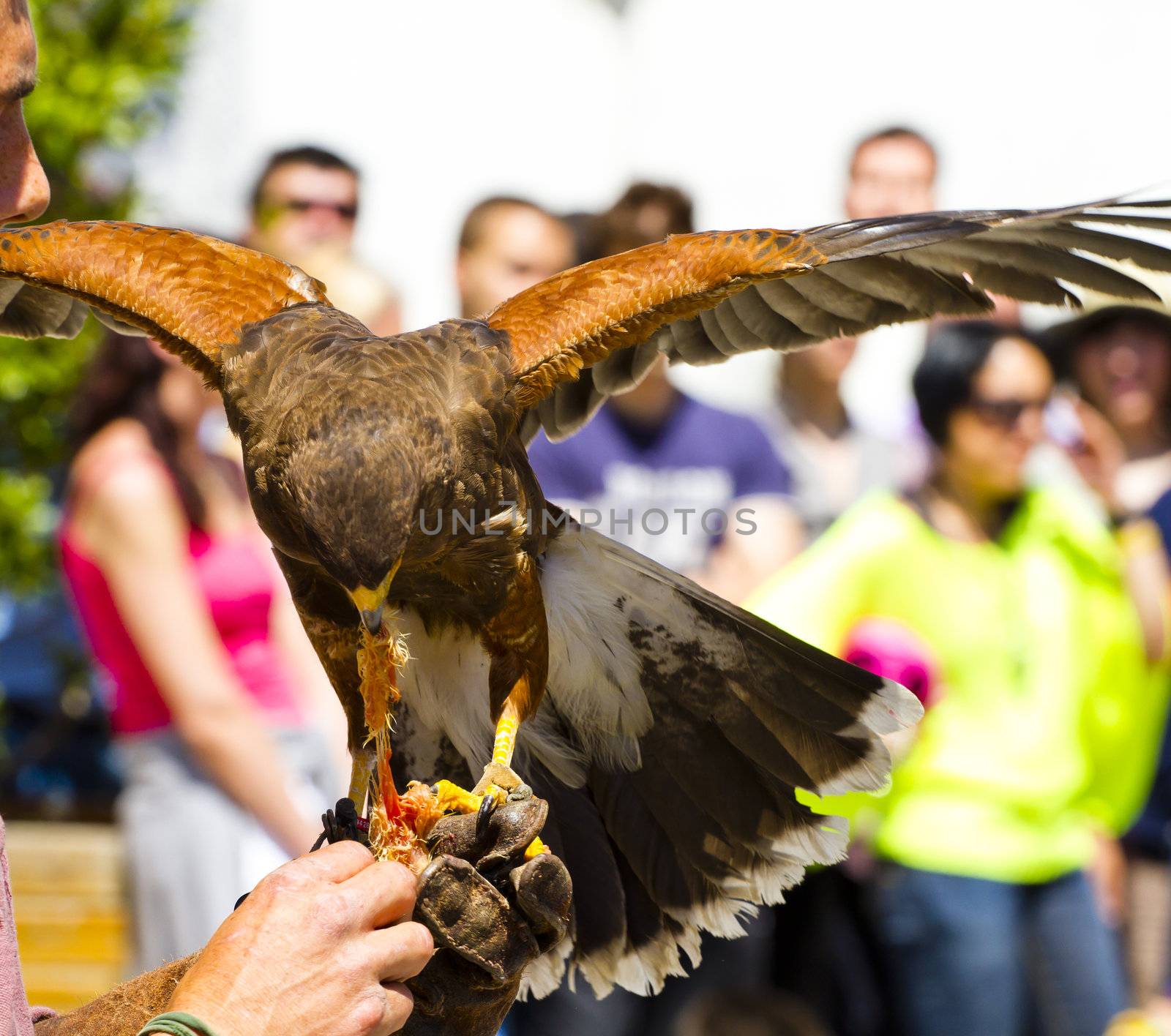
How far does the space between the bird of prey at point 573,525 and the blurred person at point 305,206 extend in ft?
6.14

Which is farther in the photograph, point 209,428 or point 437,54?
point 437,54

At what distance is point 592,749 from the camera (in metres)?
3.80

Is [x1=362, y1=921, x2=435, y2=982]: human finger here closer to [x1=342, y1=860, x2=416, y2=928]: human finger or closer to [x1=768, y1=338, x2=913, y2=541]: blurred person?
[x1=342, y1=860, x2=416, y2=928]: human finger

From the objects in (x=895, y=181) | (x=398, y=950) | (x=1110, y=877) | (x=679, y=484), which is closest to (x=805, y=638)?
(x=679, y=484)

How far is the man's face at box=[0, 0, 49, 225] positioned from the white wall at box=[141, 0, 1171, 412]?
6674mm

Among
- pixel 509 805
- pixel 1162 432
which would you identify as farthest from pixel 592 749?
pixel 1162 432

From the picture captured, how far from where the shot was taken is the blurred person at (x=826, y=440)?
6.22m

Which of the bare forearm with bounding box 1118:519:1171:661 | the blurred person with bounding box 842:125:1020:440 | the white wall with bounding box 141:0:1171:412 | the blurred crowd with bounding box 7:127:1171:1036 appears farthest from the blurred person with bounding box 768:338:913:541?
the white wall with bounding box 141:0:1171:412

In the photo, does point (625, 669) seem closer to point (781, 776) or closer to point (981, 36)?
point (781, 776)

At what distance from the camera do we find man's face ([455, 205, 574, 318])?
5727 millimetres

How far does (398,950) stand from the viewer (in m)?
2.43

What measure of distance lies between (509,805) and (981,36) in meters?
7.97

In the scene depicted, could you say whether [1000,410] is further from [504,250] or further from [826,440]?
[504,250]

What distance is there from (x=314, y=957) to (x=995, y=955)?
3191 millimetres
